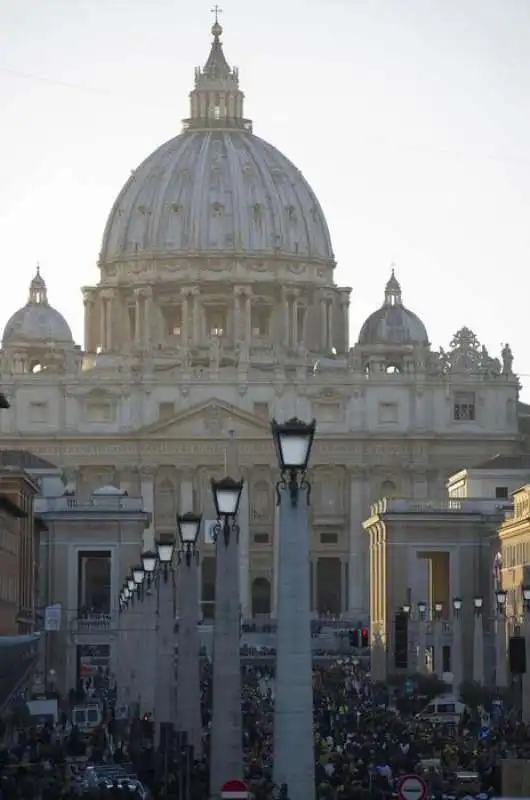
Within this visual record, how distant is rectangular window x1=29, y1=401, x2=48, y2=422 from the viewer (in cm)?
17700

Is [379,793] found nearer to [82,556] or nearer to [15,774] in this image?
[15,774]

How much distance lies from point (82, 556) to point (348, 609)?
1618 inches

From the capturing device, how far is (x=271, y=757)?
167 feet

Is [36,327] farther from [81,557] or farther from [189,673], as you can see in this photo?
[189,673]

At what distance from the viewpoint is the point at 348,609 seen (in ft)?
561

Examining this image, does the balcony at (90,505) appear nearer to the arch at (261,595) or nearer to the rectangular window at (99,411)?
the arch at (261,595)

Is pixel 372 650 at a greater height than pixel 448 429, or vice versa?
pixel 448 429

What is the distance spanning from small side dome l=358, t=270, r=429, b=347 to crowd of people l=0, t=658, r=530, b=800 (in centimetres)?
10758

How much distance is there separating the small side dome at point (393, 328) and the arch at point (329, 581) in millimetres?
19462

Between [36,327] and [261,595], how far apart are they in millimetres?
27324

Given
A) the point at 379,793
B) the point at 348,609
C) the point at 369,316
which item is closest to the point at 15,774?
the point at 379,793

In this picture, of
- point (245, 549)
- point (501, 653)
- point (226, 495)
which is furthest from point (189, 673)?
point (245, 549)

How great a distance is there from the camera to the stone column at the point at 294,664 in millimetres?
31312

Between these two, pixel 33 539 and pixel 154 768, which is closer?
pixel 154 768
